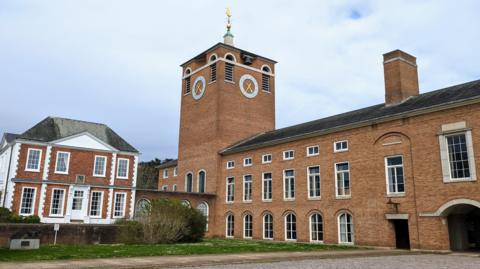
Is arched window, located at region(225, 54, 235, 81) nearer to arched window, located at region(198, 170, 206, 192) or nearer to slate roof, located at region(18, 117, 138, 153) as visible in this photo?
arched window, located at region(198, 170, 206, 192)

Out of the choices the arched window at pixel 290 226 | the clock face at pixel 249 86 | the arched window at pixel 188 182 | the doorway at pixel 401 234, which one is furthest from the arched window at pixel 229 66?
the doorway at pixel 401 234

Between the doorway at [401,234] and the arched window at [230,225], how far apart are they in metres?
14.3

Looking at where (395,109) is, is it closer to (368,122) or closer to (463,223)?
(368,122)

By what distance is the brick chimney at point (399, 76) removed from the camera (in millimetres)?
26891

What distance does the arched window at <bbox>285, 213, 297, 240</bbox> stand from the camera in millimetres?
28391

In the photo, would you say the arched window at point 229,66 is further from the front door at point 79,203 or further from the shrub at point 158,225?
the shrub at point 158,225

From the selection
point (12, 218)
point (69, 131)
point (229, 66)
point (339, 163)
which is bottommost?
point (12, 218)

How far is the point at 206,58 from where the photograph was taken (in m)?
41.5

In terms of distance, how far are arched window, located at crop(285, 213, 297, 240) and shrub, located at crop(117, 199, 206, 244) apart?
774 cm

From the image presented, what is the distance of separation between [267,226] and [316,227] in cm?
480

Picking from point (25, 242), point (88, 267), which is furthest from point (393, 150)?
point (25, 242)

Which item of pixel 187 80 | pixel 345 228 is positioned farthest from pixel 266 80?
pixel 345 228

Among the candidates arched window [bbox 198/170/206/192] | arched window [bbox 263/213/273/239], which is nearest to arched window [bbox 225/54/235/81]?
arched window [bbox 198/170/206/192]

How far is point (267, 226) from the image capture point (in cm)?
3058
